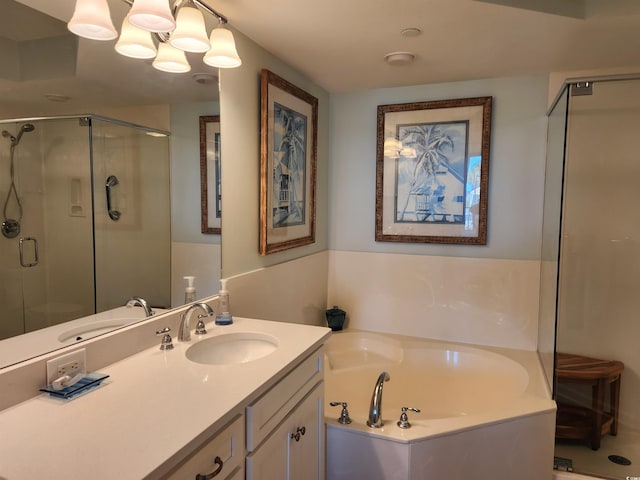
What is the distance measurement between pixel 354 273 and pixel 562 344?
4.58ft

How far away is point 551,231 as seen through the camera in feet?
8.20

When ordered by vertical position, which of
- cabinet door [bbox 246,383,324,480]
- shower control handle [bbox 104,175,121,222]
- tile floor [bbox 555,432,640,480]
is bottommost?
tile floor [bbox 555,432,640,480]

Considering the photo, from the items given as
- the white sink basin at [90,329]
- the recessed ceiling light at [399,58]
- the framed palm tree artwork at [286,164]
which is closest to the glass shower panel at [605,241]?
the recessed ceiling light at [399,58]

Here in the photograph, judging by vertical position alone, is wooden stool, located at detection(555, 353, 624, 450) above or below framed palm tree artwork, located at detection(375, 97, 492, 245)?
below

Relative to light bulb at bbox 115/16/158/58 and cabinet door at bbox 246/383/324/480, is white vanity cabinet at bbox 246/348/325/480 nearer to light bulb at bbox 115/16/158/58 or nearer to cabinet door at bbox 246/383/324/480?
cabinet door at bbox 246/383/324/480

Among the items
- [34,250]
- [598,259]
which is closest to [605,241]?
[598,259]

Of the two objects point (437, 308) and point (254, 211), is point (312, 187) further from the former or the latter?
point (437, 308)

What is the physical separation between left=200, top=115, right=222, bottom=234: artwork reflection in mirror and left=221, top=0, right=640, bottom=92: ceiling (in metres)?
0.48

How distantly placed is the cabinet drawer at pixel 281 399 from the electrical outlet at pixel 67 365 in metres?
0.53

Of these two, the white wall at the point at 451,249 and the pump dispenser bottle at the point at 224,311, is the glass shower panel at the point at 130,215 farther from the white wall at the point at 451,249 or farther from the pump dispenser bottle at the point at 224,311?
the white wall at the point at 451,249

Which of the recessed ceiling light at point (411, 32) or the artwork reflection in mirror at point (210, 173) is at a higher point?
the recessed ceiling light at point (411, 32)

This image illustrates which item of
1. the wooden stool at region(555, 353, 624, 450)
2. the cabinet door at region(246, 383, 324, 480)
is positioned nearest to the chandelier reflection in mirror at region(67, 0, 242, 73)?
the cabinet door at region(246, 383, 324, 480)

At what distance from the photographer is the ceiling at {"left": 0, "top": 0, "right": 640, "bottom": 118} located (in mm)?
1254

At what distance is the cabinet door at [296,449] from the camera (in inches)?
51.2
